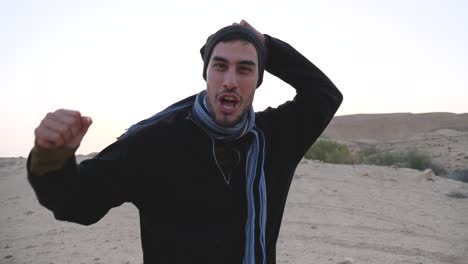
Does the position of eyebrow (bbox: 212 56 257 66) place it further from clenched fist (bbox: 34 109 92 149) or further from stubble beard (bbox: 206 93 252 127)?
clenched fist (bbox: 34 109 92 149)

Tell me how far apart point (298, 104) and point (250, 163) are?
53cm

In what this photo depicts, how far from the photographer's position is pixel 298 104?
2809 millimetres

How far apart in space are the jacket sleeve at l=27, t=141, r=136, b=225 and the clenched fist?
117mm

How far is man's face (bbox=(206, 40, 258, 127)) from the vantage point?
2.46 meters

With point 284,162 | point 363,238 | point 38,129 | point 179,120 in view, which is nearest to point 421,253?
point 363,238

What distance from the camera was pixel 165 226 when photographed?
7.30ft

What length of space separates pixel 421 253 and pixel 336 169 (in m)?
6.16

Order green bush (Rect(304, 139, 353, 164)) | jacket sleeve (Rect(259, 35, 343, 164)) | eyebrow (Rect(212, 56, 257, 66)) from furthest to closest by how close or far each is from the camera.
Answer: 1. green bush (Rect(304, 139, 353, 164))
2. jacket sleeve (Rect(259, 35, 343, 164))
3. eyebrow (Rect(212, 56, 257, 66))

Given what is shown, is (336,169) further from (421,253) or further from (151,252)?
(151,252)

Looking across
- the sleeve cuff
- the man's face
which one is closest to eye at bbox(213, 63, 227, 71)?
the man's face

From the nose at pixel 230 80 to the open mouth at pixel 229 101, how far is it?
0.04m

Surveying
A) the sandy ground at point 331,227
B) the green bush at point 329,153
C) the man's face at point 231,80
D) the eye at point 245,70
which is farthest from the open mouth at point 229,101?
the green bush at point 329,153

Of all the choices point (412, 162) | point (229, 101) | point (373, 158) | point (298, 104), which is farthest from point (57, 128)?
point (373, 158)

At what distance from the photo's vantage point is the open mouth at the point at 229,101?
247cm
